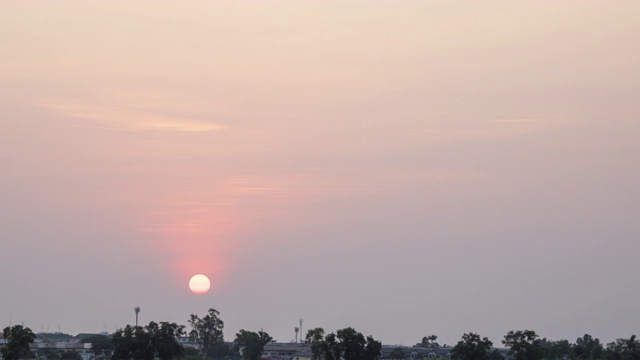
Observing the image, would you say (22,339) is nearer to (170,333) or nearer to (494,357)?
(170,333)

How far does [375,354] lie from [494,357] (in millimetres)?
24066

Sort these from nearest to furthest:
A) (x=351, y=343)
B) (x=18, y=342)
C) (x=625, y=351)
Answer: (x=18, y=342)
(x=351, y=343)
(x=625, y=351)

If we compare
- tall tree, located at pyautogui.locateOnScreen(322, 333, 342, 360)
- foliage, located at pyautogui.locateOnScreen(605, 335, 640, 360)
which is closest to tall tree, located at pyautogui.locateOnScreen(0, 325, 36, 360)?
tall tree, located at pyautogui.locateOnScreen(322, 333, 342, 360)

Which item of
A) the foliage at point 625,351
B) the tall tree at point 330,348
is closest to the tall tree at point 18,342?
the tall tree at point 330,348

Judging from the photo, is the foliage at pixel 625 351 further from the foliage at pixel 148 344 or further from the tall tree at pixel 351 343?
the foliage at pixel 148 344

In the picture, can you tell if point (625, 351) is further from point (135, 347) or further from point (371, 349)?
point (135, 347)

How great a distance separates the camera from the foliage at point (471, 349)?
13388cm

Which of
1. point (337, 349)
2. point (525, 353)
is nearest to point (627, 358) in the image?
point (525, 353)

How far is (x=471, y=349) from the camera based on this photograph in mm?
134500

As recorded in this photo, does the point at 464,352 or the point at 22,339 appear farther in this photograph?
the point at 464,352

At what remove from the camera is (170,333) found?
439 feet

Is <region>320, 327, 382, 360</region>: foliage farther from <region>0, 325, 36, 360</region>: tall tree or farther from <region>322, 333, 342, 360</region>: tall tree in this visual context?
<region>0, 325, 36, 360</region>: tall tree

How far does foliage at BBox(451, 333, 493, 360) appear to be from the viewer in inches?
5271

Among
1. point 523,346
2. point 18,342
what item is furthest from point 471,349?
point 18,342
